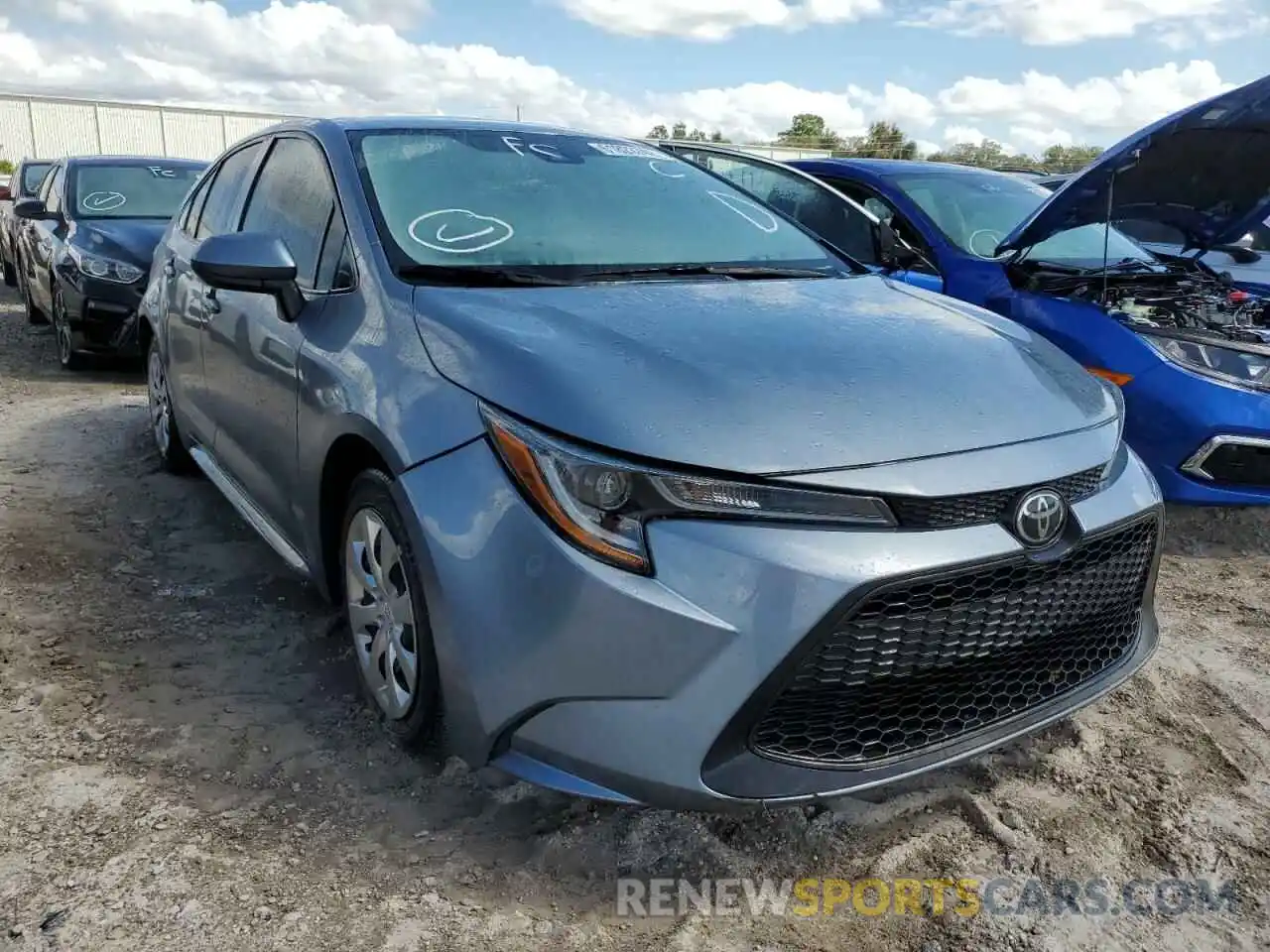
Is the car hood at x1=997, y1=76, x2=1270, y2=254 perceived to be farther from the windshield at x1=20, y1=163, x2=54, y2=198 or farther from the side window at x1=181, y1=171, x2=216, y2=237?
the windshield at x1=20, y1=163, x2=54, y2=198

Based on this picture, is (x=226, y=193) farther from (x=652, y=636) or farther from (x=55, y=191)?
(x=55, y=191)

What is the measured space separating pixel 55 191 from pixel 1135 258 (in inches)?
311

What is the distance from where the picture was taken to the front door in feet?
9.45

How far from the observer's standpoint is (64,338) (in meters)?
7.12

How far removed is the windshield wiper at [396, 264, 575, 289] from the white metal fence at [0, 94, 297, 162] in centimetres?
3578

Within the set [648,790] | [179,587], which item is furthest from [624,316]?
[179,587]

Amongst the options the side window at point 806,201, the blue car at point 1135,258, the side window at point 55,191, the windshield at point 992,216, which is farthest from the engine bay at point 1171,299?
the side window at point 55,191

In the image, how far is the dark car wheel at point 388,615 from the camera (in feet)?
7.36

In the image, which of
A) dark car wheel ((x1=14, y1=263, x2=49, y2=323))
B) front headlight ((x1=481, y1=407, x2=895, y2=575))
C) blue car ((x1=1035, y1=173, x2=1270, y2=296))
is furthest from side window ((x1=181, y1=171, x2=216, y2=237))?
dark car wheel ((x1=14, y1=263, x2=49, y2=323))

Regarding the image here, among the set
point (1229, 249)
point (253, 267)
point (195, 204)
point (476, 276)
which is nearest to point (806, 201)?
point (1229, 249)

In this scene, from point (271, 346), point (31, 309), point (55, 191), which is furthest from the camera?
point (31, 309)

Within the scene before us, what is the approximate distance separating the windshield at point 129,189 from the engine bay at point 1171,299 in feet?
20.4

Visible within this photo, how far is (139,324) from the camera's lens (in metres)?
4.97

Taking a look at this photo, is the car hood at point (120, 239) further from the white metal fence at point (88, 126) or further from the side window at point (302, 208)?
the white metal fence at point (88, 126)
